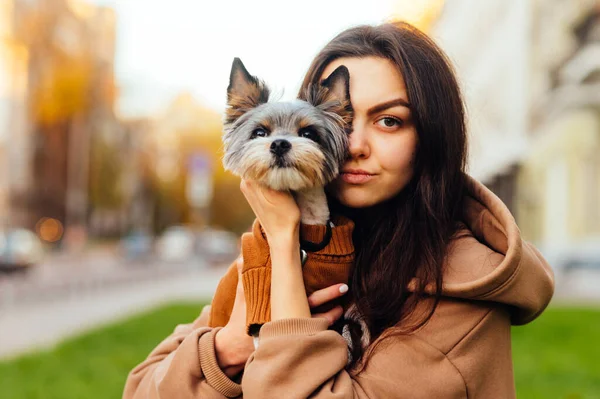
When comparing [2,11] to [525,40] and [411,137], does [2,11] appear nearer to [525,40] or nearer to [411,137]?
[525,40]

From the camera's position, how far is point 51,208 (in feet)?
178

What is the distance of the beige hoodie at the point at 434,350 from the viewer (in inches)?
88.5

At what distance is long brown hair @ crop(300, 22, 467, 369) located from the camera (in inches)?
99.7

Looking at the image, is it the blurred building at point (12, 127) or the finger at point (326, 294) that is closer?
the finger at point (326, 294)

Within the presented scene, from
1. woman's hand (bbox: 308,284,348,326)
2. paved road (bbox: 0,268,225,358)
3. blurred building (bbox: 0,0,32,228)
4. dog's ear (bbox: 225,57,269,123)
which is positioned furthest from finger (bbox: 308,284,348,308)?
blurred building (bbox: 0,0,32,228)

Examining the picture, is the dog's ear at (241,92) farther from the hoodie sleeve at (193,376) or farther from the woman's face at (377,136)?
the hoodie sleeve at (193,376)

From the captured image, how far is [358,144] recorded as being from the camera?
2646 mm

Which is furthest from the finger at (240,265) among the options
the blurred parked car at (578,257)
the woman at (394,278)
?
the blurred parked car at (578,257)

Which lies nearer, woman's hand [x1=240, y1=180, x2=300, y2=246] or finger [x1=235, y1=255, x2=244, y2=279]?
woman's hand [x1=240, y1=180, x2=300, y2=246]

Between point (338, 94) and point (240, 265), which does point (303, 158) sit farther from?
point (240, 265)

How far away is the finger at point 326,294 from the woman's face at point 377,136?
325 millimetres

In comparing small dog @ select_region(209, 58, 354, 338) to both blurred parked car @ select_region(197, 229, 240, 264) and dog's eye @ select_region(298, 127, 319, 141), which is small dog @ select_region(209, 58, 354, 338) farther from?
blurred parked car @ select_region(197, 229, 240, 264)

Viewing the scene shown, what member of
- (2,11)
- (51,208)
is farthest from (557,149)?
(51,208)

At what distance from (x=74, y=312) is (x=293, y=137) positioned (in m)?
14.3
